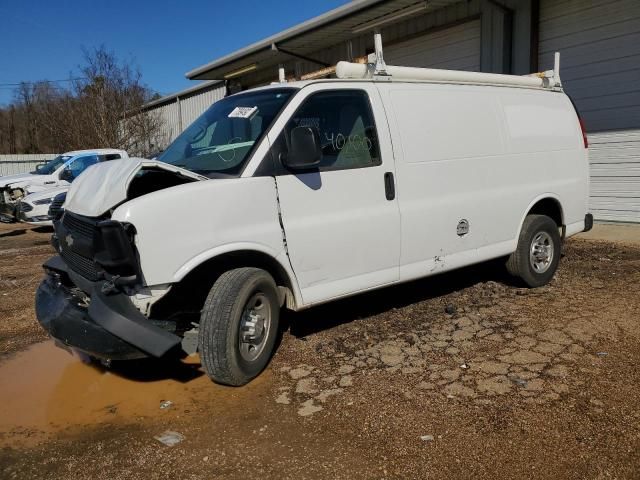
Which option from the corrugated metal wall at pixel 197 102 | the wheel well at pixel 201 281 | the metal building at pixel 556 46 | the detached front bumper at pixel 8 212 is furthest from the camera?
the corrugated metal wall at pixel 197 102

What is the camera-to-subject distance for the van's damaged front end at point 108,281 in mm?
3350

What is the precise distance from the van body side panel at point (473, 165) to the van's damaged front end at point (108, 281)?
200 centimetres

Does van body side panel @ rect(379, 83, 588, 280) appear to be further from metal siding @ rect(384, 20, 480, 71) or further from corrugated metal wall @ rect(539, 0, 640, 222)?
metal siding @ rect(384, 20, 480, 71)

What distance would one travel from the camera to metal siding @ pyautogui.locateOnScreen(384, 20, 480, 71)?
37.1 feet

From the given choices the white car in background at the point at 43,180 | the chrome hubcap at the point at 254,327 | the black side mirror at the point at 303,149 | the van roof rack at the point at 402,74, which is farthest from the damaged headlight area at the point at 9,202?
the black side mirror at the point at 303,149

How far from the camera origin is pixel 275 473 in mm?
2947

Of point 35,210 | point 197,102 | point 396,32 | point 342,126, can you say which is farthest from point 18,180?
point 342,126

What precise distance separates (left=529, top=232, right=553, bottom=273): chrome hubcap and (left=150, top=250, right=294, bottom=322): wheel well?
10.5 ft

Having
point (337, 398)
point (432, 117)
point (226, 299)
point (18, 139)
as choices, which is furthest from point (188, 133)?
point (18, 139)

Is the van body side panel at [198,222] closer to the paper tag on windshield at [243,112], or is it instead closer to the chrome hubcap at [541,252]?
the paper tag on windshield at [243,112]

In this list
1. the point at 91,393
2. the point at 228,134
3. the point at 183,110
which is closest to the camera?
the point at 91,393

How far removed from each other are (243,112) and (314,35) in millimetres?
9891

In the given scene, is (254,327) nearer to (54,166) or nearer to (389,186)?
(389,186)

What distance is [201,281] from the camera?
400cm
